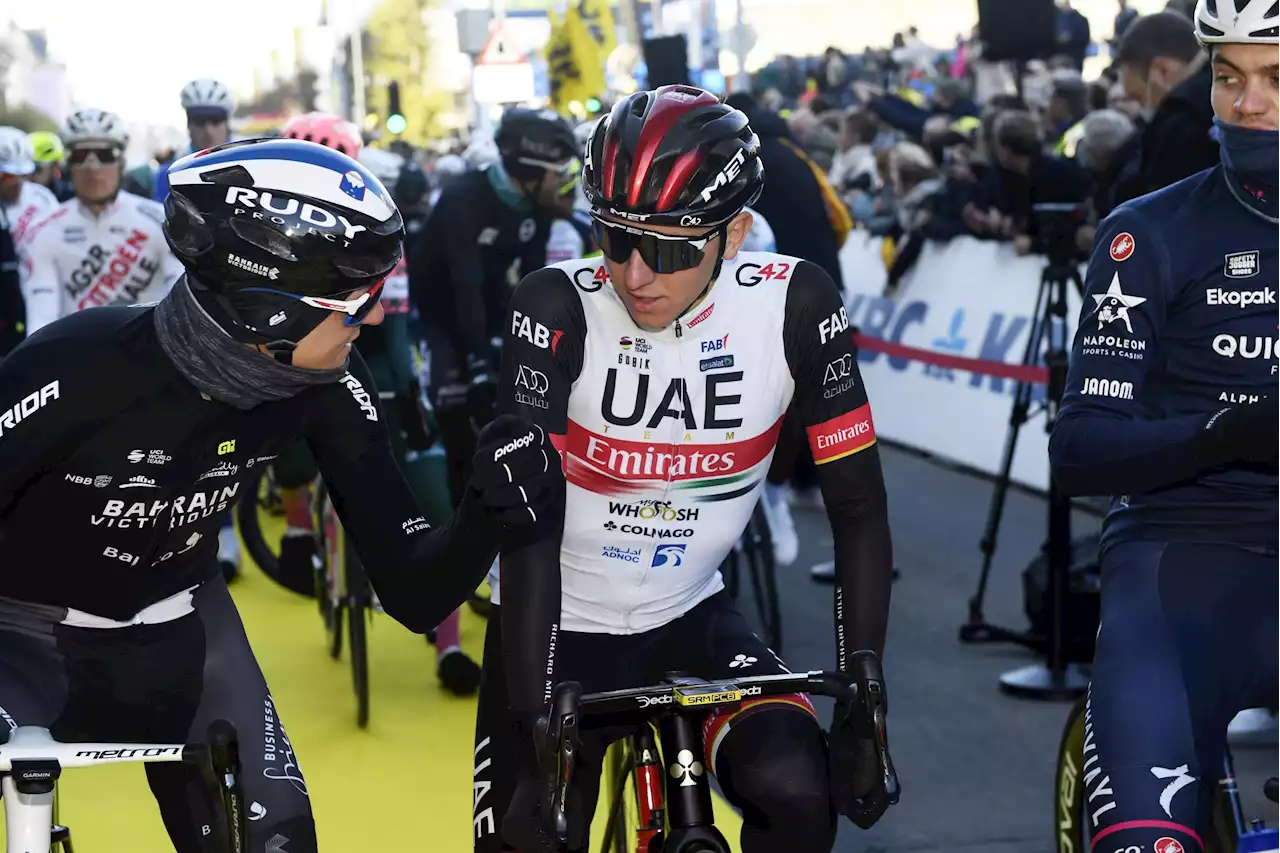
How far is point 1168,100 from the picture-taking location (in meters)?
6.56

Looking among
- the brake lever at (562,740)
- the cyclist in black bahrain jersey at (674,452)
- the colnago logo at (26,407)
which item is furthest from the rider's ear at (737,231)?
the colnago logo at (26,407)

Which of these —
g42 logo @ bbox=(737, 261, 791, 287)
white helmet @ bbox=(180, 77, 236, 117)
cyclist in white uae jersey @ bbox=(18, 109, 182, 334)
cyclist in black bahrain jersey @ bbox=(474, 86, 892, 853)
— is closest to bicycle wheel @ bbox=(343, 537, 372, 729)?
cyclist in white uae jersey @ bbox=(18, 109, 182, 334)

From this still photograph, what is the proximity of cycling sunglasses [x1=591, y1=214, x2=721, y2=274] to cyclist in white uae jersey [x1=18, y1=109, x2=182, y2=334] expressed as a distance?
6.15 metres

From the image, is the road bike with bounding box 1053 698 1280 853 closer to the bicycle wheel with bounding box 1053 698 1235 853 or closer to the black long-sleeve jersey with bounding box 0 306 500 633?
the bicycle wheel with bounding box 1053 698 1235 853

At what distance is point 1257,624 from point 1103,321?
70 centimetres

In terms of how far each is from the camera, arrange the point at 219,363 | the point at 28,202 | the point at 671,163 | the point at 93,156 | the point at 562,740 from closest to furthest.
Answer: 1. the point at 562,740
2. the point at 219,363
3. the point at 671,163
4. the point at 93,156
5. the point at 28,202

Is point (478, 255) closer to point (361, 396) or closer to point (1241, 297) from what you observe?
point (361, 396)

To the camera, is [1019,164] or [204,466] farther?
[1019,164]

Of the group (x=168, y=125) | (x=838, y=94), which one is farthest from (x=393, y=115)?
(x=168, y=125)

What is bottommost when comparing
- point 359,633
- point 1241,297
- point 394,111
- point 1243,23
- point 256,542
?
point 394,111

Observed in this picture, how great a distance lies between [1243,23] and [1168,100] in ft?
10.3

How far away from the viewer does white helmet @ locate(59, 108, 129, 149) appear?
928 cm

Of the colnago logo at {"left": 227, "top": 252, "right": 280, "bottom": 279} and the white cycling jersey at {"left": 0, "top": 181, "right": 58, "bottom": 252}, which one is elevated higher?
the colnago logo at {"left": 227, "top": 252, "right": 280, "bottom": 279}

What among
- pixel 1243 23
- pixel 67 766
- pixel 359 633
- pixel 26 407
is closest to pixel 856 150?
pixel 359 633
